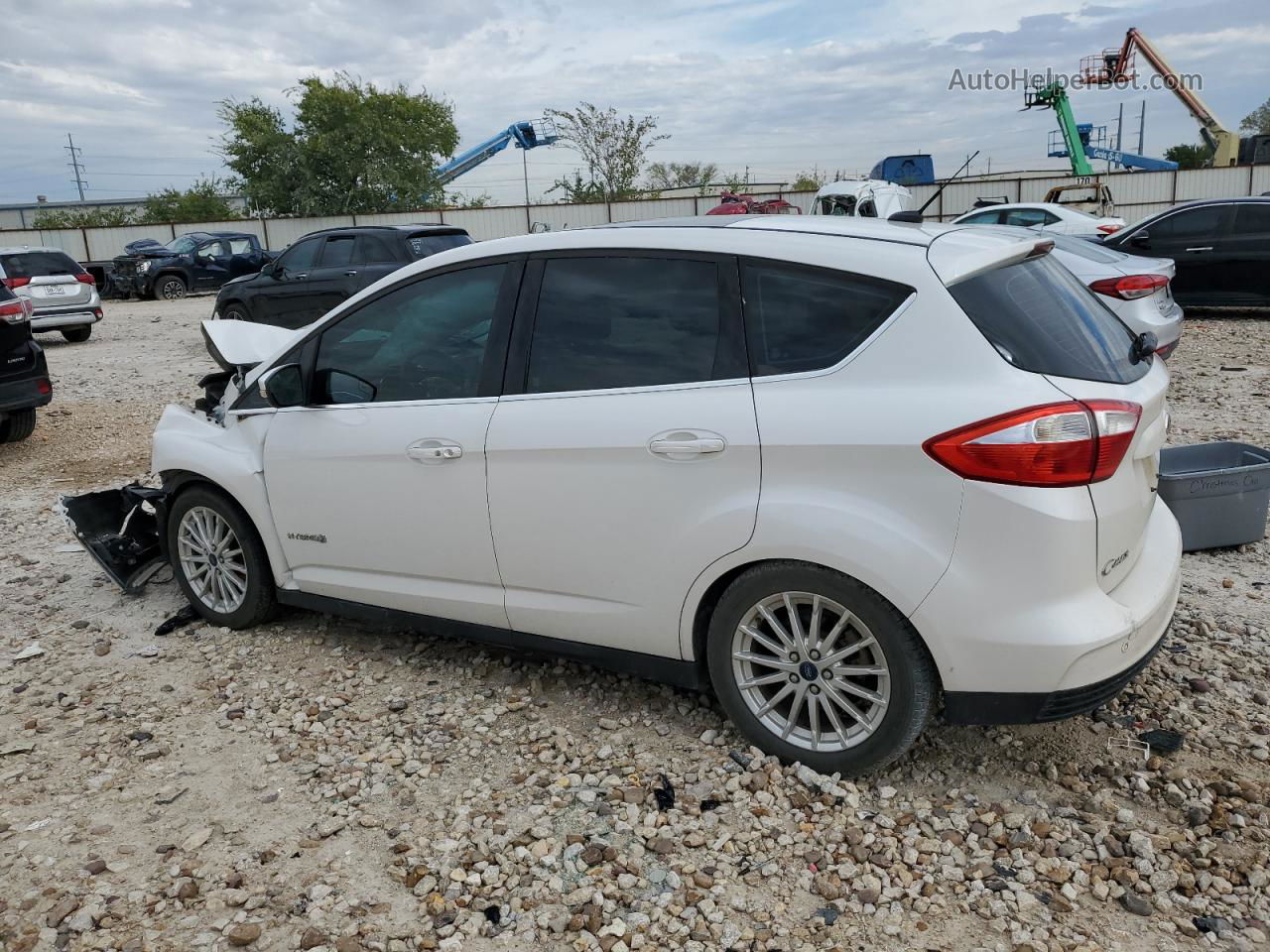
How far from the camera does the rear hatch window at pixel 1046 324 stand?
2.88 m

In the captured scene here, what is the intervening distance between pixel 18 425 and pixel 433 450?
7.29 m

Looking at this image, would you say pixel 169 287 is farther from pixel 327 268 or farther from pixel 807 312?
pixel 807 312

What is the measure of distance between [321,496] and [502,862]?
1.81 m

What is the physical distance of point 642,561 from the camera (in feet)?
11.0

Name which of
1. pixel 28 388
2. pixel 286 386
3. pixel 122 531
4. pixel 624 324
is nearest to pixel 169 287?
pixel 28 388

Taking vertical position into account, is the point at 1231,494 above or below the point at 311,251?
below

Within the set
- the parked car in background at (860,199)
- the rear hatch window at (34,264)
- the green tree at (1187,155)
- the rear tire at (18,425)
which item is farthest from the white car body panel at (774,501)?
the green tree at (1187,155)

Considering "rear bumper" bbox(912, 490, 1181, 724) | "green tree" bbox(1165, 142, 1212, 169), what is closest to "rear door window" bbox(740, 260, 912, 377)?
"rear bumper" bbox(912, 490, 1181, 724)

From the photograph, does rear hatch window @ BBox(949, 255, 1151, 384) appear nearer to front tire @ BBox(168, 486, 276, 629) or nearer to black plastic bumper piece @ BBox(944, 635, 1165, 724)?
black plastic bumper piece @ BBox(944, 635, 1165, 724)

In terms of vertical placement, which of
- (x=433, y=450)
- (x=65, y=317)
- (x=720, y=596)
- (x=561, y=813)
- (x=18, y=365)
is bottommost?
(x=561, y=813)

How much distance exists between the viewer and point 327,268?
14141 millimetres

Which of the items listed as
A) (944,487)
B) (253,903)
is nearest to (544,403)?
(944,487)

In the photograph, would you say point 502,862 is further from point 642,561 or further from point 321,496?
point 321,496

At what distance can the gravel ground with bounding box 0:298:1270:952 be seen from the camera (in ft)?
8.87
